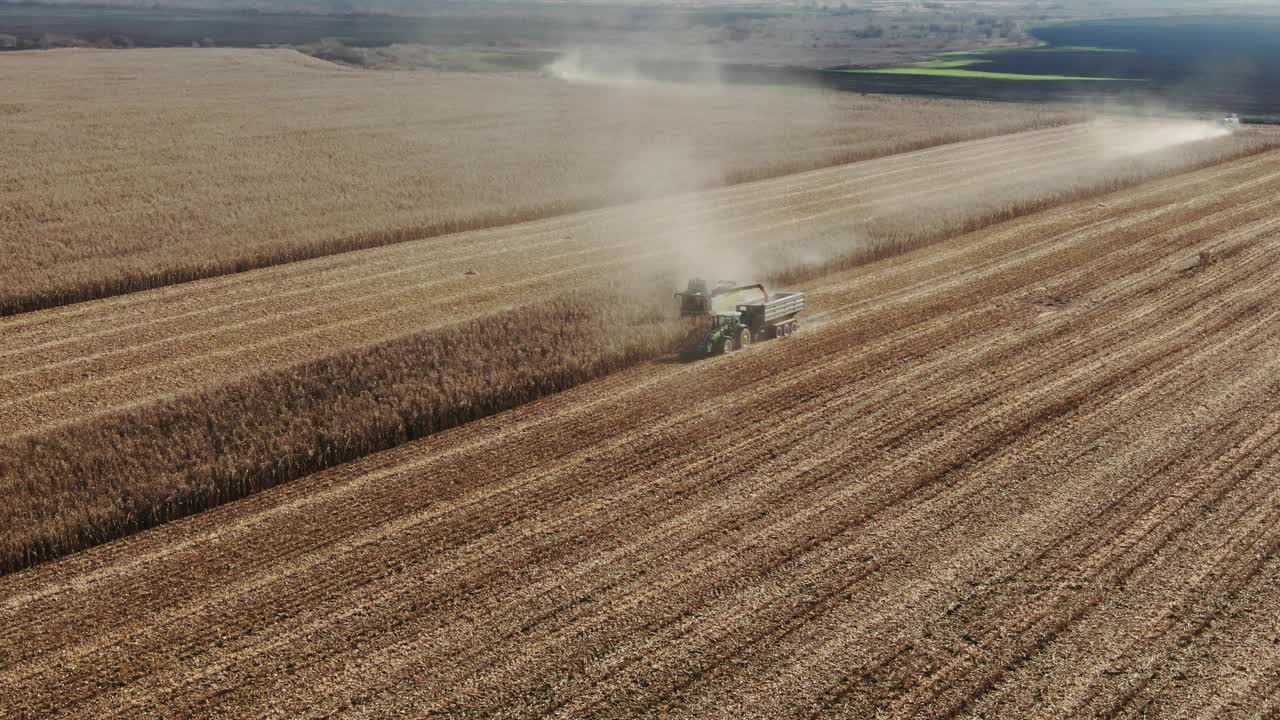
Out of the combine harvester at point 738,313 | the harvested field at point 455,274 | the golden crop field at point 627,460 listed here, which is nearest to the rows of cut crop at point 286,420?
the golden crop field at point 627,460

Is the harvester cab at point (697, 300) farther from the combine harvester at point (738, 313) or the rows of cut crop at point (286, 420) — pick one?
the rows of cut crop at point (286, 420)

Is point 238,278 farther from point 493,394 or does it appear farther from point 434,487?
point 434,487

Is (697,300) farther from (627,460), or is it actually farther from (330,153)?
(330,153)

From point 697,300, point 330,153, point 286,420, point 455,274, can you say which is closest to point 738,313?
point 697,300

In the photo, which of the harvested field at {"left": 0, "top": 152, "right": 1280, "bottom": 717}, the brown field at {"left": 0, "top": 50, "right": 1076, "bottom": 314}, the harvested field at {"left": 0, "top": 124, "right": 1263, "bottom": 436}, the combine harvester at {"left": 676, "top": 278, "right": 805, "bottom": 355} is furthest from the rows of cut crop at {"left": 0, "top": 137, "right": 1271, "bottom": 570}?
the brown field at {"left": 0, "top": 50, "right": 1076, "bottom": 314}

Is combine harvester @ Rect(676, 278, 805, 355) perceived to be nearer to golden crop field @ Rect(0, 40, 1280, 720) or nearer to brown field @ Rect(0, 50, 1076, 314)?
golden crop field @ Rect(0, 40, 1280, 720)

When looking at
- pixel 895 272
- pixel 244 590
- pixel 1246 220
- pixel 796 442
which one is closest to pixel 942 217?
pixel 895 272
